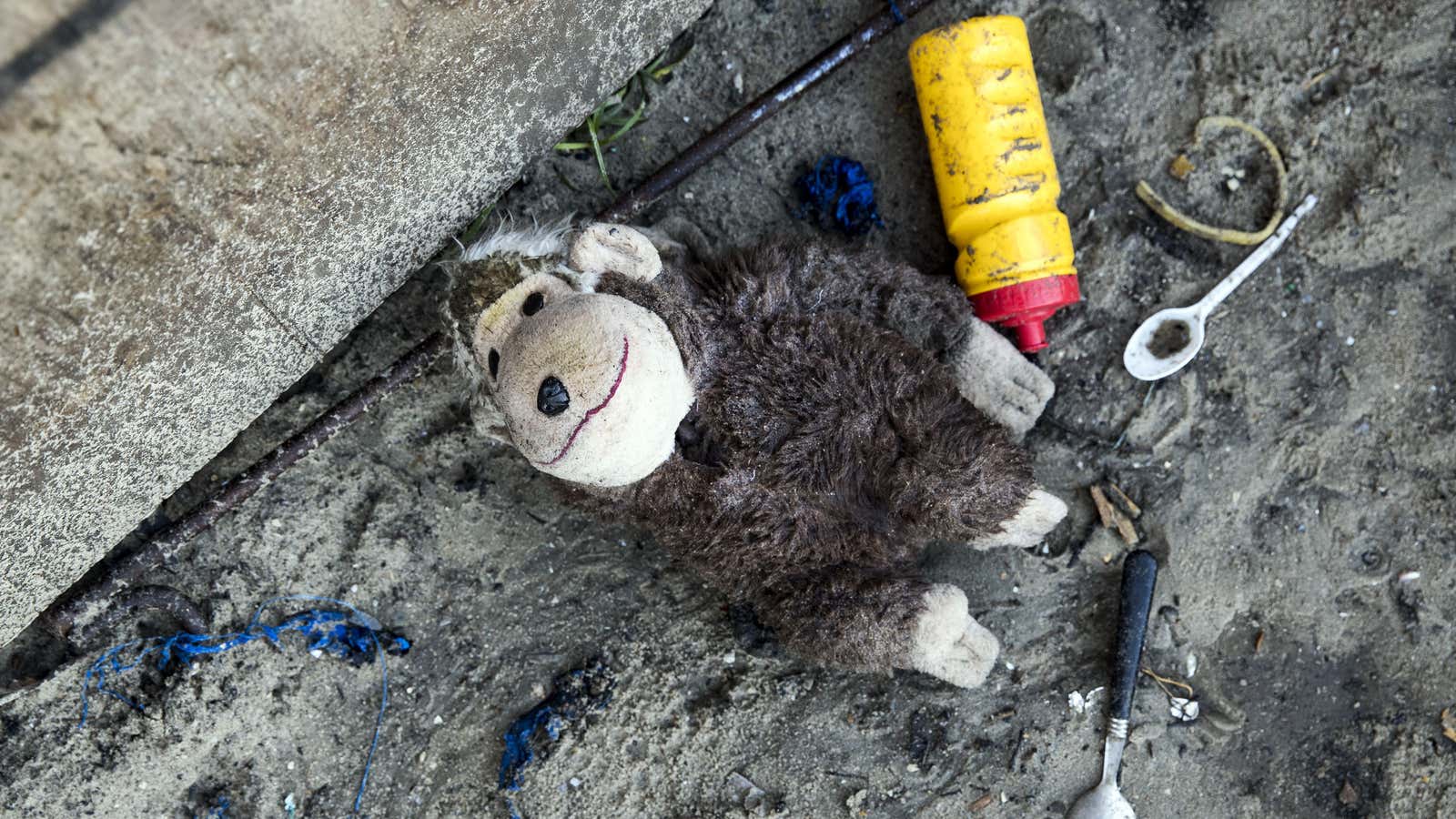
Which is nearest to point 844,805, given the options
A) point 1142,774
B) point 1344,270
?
point 1142,774

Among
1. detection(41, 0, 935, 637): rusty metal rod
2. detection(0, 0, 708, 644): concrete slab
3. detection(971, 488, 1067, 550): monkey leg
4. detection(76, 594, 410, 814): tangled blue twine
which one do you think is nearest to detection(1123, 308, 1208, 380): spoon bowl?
detection(971, 488, 1067, 550): monkey leg

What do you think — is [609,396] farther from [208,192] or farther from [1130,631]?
[1130,631]

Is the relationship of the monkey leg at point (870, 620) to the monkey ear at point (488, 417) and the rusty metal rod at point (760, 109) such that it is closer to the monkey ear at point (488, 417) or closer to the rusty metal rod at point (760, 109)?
the monkey ear at point (488, 417)

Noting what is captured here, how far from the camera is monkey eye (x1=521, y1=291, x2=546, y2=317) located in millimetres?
1444

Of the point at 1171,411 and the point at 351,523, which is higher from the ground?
the point at 351,523

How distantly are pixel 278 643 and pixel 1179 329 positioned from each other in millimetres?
1914

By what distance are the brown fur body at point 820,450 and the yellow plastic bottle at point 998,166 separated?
4.0 inches

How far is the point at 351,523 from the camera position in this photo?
1.93 metres

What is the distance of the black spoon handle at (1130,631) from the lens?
1818 millimetres

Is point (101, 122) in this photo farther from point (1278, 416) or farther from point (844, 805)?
point (1278, 416)

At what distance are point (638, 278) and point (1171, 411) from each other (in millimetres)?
1154

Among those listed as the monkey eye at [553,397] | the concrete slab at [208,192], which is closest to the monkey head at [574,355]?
the monkey eye at [553,397]

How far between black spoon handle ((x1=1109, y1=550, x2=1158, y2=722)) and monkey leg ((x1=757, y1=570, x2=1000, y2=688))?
34 centimetres

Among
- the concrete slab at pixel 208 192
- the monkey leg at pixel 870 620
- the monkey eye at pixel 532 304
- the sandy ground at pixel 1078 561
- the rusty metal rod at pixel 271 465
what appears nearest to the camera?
the concrete slab at pixel 208 192
